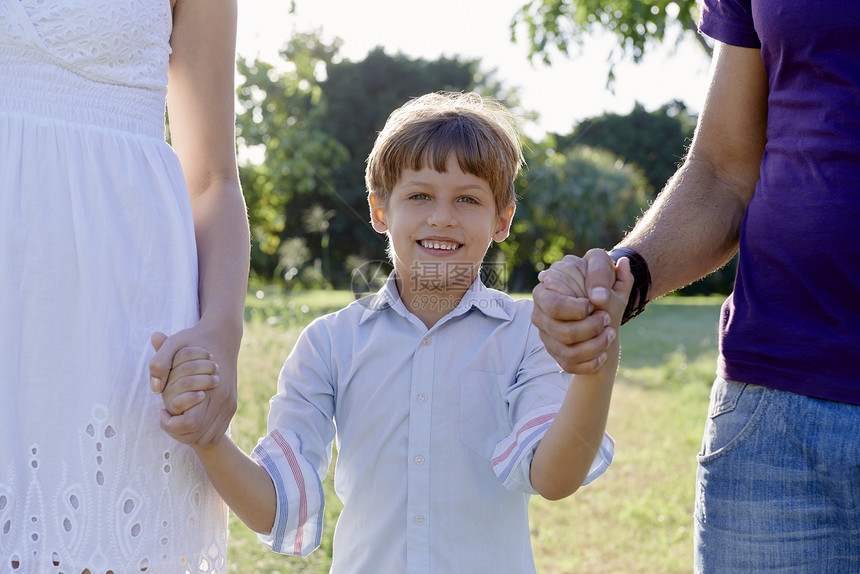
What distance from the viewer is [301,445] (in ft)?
5.71

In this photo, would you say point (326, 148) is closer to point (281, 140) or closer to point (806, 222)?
point (281, 140)

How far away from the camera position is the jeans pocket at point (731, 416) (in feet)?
4.99

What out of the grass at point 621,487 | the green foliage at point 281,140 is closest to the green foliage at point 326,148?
the green foliage at point 281,140

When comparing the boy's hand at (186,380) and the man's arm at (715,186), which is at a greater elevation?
the man's arm at (715,186)

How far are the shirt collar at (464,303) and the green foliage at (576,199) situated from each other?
39.9ft

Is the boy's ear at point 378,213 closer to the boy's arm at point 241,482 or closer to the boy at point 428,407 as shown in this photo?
the boy at point 428,407

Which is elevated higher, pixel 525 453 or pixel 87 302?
pixel 87 302

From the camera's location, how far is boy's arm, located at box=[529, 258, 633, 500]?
1.41 metres

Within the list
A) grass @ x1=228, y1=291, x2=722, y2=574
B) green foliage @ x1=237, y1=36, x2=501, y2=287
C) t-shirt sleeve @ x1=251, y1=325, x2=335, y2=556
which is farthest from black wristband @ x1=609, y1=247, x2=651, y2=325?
green foliage @ x1=237, y1=36, x2=501, y2=287

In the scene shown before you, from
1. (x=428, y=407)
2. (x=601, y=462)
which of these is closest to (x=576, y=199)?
(x=428, y=407)

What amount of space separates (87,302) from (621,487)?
4.78 metres

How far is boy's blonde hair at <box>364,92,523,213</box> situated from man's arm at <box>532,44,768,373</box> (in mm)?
417

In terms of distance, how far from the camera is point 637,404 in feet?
27.2

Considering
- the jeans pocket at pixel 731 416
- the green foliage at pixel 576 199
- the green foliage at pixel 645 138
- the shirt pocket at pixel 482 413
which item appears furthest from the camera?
the green foliage at pixel 645 138
